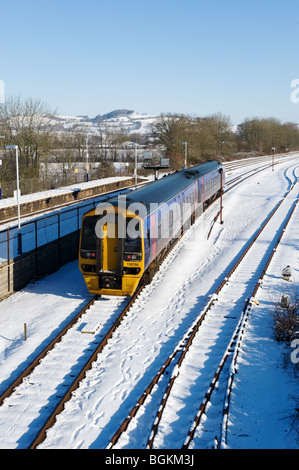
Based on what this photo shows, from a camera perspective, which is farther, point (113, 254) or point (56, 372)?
point (113, 254)

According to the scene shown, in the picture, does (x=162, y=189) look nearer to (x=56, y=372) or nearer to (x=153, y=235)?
(x=153, y=235)

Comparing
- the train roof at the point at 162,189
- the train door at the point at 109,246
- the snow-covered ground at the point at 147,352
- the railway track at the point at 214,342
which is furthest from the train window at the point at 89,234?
the railway track at the point at 214,342

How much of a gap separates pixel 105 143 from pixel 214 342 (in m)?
62.6

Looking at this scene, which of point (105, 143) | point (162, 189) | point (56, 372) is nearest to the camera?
point (56, 372)

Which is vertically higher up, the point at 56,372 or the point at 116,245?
the point at 116,245

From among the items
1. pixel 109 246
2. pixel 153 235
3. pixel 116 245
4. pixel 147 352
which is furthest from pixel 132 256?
pixel 147 352

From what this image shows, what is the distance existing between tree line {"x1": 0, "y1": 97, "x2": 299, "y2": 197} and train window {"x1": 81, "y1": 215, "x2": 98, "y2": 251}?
22642 mm

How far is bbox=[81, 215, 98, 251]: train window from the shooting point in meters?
14.8

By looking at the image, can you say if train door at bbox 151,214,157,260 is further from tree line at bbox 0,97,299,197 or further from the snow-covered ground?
tree line at bbox 0,97,299,197

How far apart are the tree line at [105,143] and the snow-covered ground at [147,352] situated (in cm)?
2099

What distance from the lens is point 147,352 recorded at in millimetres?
12039

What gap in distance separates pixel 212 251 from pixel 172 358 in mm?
11644

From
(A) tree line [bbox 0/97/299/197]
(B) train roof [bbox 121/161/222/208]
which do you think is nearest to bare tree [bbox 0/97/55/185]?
(A) tree line [bbox 0/97/299/197]
